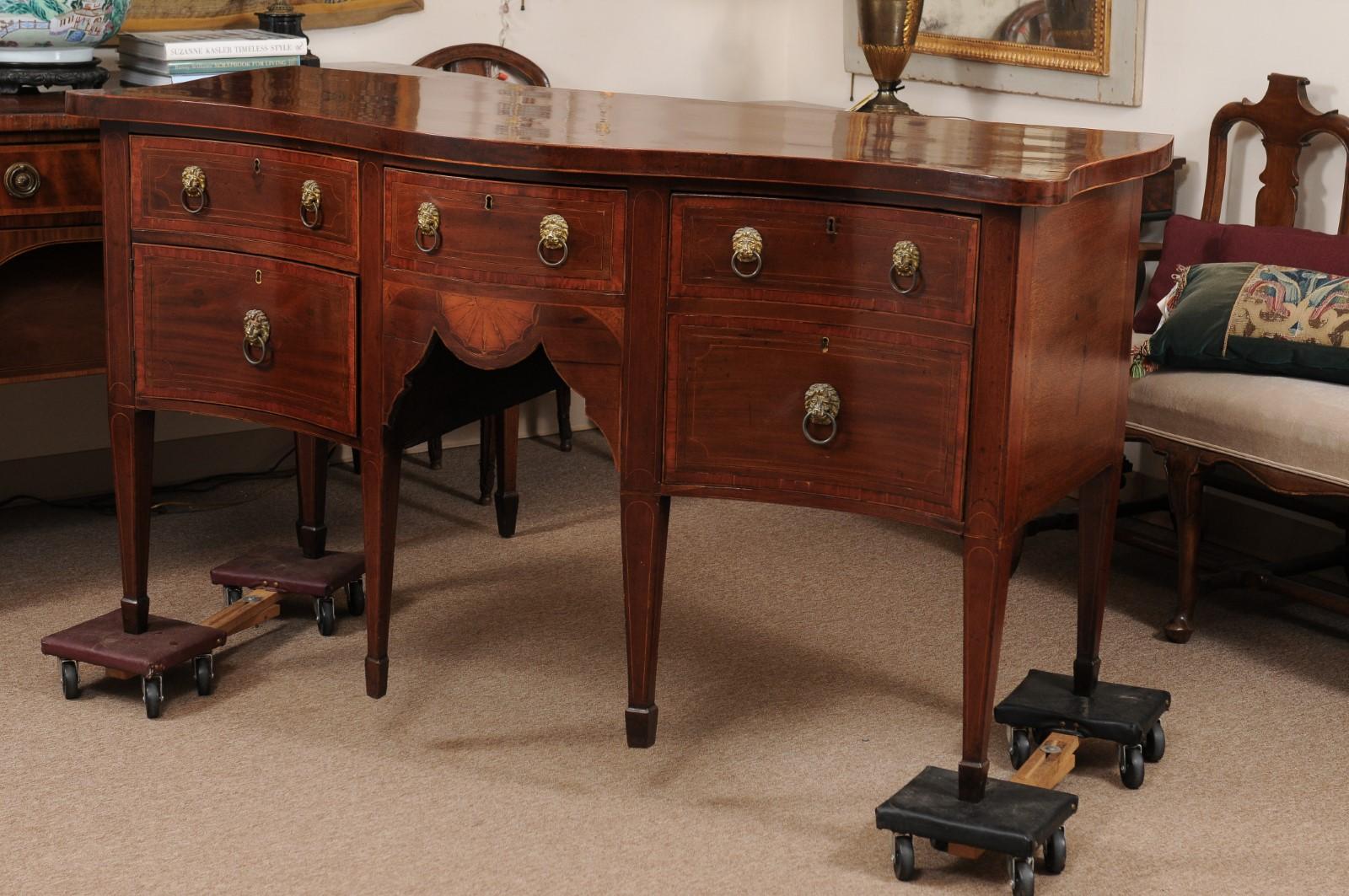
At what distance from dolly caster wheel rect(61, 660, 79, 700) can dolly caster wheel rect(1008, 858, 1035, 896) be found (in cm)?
181

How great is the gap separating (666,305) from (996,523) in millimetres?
619

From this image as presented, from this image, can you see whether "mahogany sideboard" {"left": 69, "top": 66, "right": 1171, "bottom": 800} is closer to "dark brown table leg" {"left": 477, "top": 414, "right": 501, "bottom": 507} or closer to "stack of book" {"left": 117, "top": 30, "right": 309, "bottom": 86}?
"stack of book" {"left": 117, "top": 30, "right": 309, "bottom": 86}

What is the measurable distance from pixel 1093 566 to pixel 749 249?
3.16ft

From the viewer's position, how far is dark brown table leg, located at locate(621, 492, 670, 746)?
263 cm

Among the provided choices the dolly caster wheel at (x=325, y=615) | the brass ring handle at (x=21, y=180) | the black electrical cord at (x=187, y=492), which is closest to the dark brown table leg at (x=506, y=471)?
the black electrical cord at (x=187, y=492)

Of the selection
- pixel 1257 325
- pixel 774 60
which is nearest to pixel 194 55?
pixel 1257 325

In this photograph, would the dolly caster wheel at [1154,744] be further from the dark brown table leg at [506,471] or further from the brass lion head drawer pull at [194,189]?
the brass lion head drawer pull at [194,189]

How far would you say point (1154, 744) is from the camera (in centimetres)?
285

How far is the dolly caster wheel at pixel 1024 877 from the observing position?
2371 millimetres

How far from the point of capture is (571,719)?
9.78 feet

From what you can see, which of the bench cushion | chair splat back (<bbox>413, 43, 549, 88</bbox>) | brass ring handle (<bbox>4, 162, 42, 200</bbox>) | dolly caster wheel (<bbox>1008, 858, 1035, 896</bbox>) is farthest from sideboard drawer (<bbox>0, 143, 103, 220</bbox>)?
the bench cushion

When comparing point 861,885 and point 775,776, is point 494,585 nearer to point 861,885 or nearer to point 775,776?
point 775,776

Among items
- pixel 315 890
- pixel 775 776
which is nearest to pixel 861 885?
pixel 775 776

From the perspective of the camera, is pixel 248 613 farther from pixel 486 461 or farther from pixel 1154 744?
pixel 1154 744
